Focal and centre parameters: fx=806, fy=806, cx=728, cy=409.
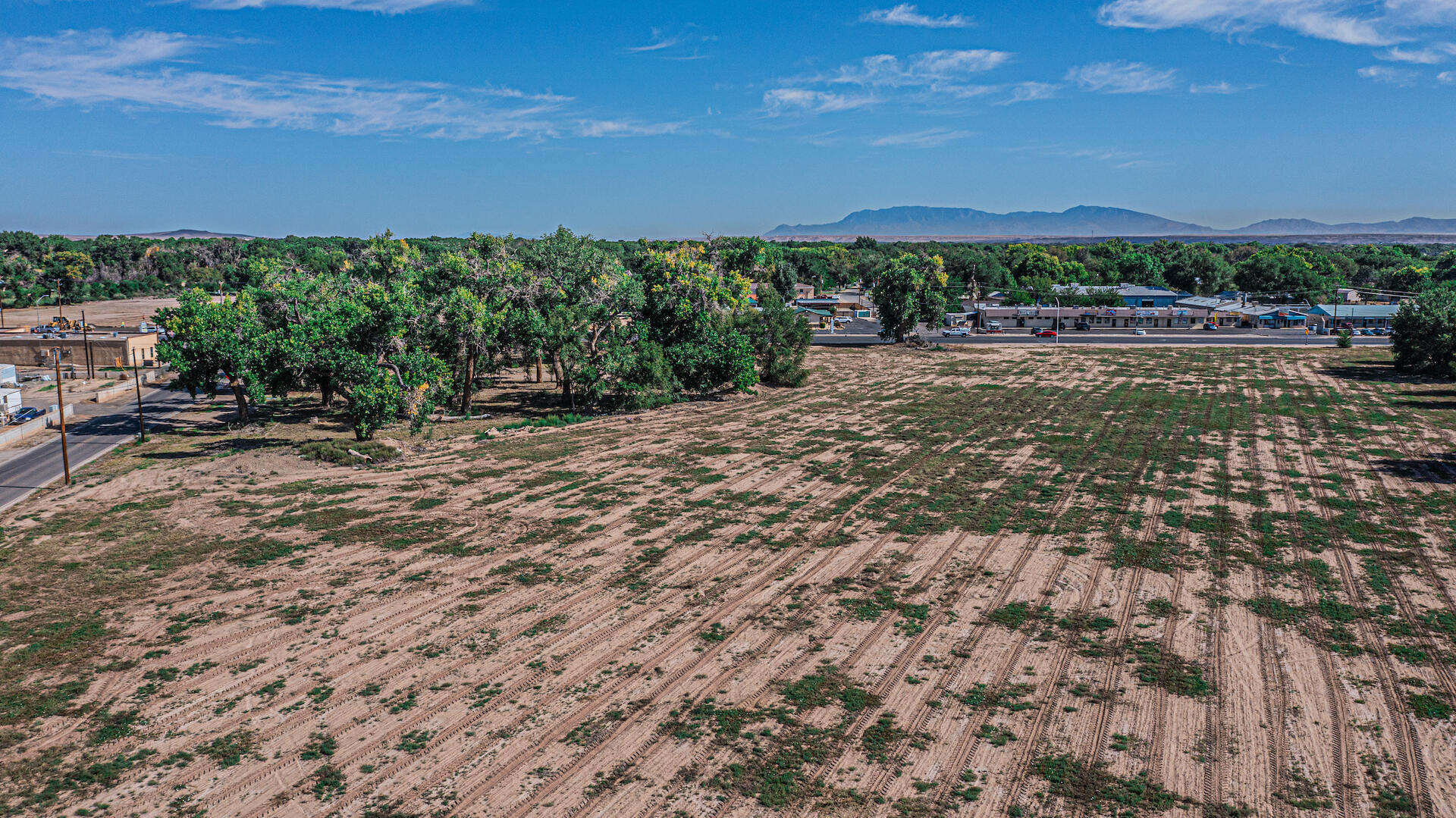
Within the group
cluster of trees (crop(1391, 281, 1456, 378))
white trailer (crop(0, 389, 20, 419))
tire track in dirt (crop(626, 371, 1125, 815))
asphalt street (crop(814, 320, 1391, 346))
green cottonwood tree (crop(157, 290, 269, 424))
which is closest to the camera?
tire track in dirt (crop(626, 371, 1125, 815))

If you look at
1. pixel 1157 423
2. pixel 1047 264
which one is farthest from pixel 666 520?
pixel 1047 264

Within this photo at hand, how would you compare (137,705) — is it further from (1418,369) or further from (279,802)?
(1418,369)

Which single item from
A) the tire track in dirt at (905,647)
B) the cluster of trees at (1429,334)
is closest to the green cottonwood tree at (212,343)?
the tire track in dirt at (905,647)

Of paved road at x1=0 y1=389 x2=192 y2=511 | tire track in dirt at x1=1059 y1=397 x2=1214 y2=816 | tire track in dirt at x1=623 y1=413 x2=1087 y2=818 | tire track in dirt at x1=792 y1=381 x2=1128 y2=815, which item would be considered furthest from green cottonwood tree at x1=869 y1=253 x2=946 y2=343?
paved road at x1=0 y1=389 x2=192 y2=511

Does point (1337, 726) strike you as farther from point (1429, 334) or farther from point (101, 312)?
point (101, 312)

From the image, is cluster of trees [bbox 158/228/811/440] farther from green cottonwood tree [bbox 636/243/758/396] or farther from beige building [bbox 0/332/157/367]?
beige building [bbox 0/332/157/367]

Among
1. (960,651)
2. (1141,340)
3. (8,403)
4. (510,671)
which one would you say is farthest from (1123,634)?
(1141,340)

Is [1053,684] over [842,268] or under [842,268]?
under

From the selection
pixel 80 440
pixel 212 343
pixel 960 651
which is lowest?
pixel 960 651
